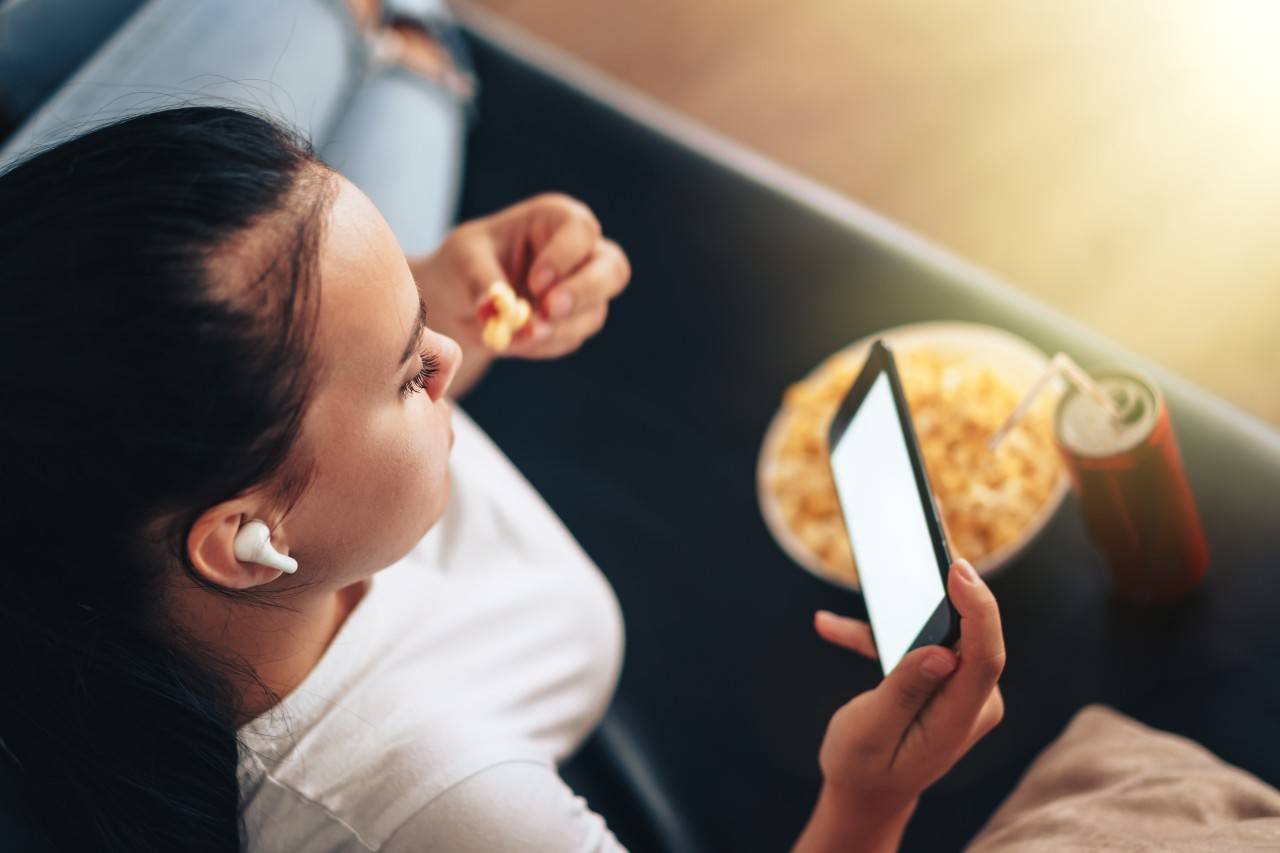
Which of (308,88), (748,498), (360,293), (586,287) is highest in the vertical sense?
(360,293)

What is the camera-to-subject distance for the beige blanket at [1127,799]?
1.87 feet

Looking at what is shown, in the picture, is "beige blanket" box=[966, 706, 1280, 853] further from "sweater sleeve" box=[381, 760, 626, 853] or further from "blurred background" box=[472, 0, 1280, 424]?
"blurred background" box=[472, 0, 1280, 424]

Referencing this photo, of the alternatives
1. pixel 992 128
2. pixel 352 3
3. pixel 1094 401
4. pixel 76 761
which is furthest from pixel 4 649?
pixel 992 128

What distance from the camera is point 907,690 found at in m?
0.58

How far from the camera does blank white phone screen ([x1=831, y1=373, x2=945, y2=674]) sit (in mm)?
623

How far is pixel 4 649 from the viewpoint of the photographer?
57cm

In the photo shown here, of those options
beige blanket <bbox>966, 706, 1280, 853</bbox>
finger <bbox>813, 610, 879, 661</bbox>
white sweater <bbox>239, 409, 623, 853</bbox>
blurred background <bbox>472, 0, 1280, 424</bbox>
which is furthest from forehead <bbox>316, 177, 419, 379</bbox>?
blurred background <bbox>472, 0, 1280, 424</bbox>

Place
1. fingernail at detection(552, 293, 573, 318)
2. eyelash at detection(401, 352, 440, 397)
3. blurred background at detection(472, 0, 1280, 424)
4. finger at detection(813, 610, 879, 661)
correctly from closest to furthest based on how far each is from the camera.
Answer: eyelash at detection(401, 352, 440, 397) → finger at detection(813, 610, 879, 661) → fingernail at detection(552, 293, 573, 318) → blurred background at detection(472, 0, 1280, 424)

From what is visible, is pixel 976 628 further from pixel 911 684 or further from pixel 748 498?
pixel 748 498

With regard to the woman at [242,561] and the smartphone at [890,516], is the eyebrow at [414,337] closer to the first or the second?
the woman at [242,561]

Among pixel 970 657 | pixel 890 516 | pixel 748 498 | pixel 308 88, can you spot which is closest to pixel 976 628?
pixel 970 657

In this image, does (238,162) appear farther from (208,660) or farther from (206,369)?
(208,660)

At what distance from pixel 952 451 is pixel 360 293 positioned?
1.61 ft

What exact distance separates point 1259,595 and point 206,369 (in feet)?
2.36
